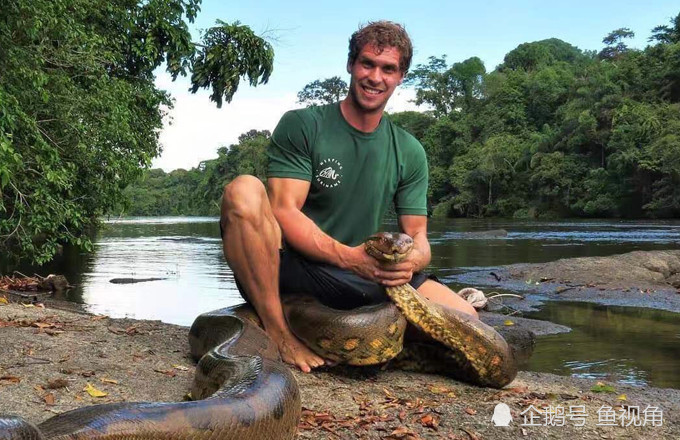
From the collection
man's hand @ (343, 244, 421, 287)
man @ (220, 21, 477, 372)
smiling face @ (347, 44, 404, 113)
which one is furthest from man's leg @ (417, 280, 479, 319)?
smiling face @ (347, 44, 404, 113)

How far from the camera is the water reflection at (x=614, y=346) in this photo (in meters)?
5.82

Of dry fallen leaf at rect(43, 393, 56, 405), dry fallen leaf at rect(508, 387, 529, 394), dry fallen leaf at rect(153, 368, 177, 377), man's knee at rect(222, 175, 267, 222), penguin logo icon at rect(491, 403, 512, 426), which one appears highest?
man's knee at rect(222, 175, 267, 222)

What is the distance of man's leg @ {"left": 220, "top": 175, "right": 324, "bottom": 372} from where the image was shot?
394 cm

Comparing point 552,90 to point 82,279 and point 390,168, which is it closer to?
point 82,279

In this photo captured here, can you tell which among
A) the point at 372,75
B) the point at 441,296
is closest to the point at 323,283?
the point at 441,296

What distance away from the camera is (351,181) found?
4277 mm

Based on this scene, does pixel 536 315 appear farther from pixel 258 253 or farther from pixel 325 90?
pixel 325 90

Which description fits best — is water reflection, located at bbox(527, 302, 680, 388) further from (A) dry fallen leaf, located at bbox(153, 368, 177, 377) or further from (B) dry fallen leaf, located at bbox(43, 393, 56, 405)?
(B) dry fallen leaf, located at bbox(43, 393, 56, 405)

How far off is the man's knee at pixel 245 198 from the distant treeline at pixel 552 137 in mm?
43584

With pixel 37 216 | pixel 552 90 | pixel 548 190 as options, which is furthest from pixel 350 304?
pixel 552 90

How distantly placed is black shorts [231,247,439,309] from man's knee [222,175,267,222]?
0.43 m

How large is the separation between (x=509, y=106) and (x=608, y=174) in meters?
26.4

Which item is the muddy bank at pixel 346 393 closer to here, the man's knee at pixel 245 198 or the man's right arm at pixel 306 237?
the man's right arm at pixel 306 237

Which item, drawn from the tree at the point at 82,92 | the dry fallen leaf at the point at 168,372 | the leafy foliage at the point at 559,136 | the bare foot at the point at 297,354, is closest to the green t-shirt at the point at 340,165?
the bare foot at the point at 297,354
